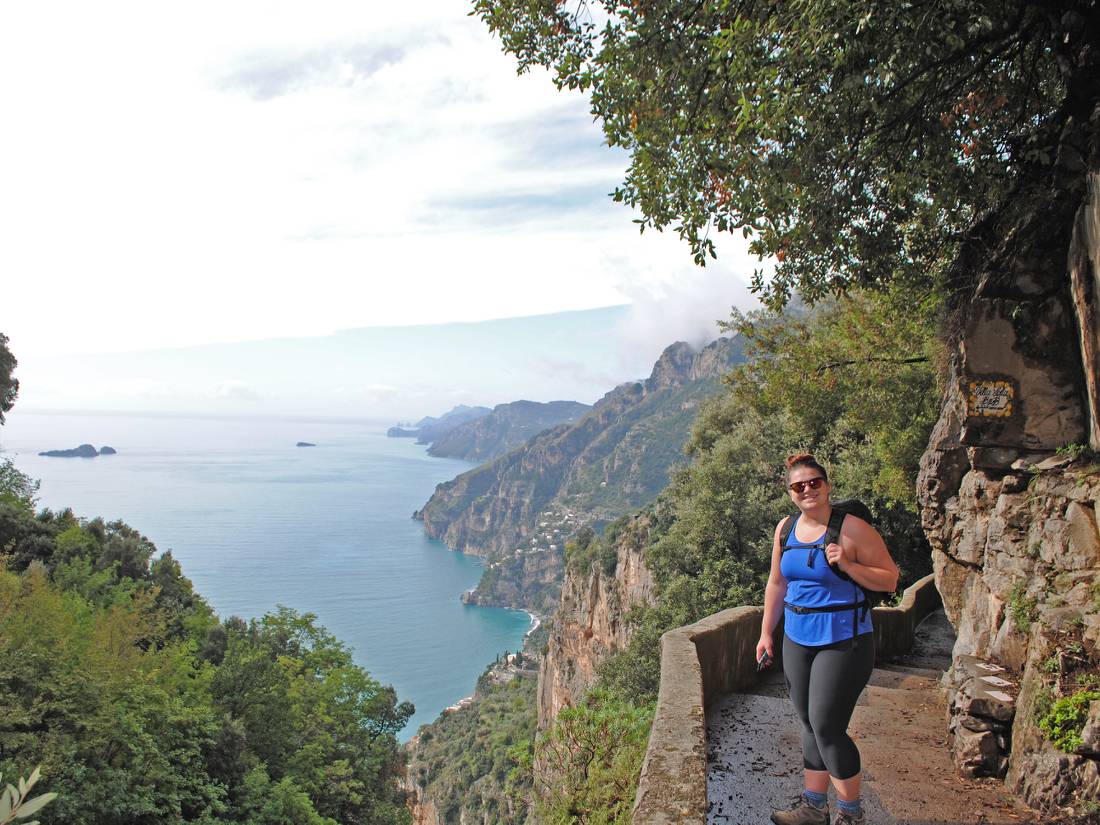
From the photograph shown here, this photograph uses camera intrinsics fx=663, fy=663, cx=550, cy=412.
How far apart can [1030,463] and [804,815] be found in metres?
3.64

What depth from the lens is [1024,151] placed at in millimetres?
5191

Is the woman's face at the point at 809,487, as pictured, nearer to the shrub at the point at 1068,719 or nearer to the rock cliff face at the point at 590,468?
the shrub at the point at 1068,719

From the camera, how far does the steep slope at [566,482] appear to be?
130 m

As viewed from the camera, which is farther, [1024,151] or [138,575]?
[138,575]

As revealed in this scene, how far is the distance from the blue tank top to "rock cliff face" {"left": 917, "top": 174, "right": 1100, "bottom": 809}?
159 cm

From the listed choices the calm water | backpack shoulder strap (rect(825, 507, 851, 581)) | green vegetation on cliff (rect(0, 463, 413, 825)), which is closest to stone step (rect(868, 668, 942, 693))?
backpack shoulder strap (rect(825, 507, 851, 581))

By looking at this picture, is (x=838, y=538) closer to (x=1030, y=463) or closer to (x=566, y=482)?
(x=1030, y=463)

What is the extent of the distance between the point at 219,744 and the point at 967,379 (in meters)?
17.4

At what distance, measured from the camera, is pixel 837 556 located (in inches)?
125

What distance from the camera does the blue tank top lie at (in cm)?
322

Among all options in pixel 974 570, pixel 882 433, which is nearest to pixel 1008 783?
pixel 974 570

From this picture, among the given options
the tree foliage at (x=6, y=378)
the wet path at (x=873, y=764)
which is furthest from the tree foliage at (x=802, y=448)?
the tree foliage at (x=6, y=378)

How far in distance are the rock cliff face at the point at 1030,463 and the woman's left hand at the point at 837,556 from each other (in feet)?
5.87

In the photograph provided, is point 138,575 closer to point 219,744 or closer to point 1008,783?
point 219,744
